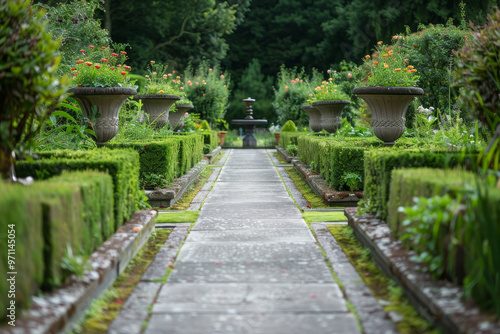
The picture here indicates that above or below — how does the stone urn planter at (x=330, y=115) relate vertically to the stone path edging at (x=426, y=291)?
above

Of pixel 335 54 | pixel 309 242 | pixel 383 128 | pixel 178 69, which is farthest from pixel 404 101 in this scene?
pixel 335 54

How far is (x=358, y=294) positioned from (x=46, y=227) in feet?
6.36

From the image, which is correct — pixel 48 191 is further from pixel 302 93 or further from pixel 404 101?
pixel 302 93

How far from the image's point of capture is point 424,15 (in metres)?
22.5

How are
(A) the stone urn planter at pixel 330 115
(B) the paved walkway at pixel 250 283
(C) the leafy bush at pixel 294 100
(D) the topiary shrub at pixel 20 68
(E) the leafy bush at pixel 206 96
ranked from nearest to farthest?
1. (B) the paved walkway at pixel 250 283
2. (D) the topiary shrub at pixel 20 68
3. (A) the stone urn planter at pixel 330 115
4. (C) the leafy bush at pixel 294 100
5. (E) the leafy bush at pixel 206 96

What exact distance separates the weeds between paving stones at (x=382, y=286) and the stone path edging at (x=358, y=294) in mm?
45

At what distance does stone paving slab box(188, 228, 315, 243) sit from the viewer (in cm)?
485

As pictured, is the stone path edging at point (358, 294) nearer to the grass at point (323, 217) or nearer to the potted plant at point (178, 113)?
the grass at point (323, 217)

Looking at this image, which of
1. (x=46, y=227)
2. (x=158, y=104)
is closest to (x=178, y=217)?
(x=46, y=227)

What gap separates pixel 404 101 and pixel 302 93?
1213 centimetres

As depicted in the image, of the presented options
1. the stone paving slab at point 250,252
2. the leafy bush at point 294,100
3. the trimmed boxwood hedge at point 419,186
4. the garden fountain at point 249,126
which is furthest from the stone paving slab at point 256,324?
the garden fountain at point 249,126

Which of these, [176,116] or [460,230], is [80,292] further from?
[176,116]

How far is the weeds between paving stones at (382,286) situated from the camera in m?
2.83

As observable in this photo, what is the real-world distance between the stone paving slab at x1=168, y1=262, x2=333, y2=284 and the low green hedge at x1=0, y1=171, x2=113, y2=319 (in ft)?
2.26
